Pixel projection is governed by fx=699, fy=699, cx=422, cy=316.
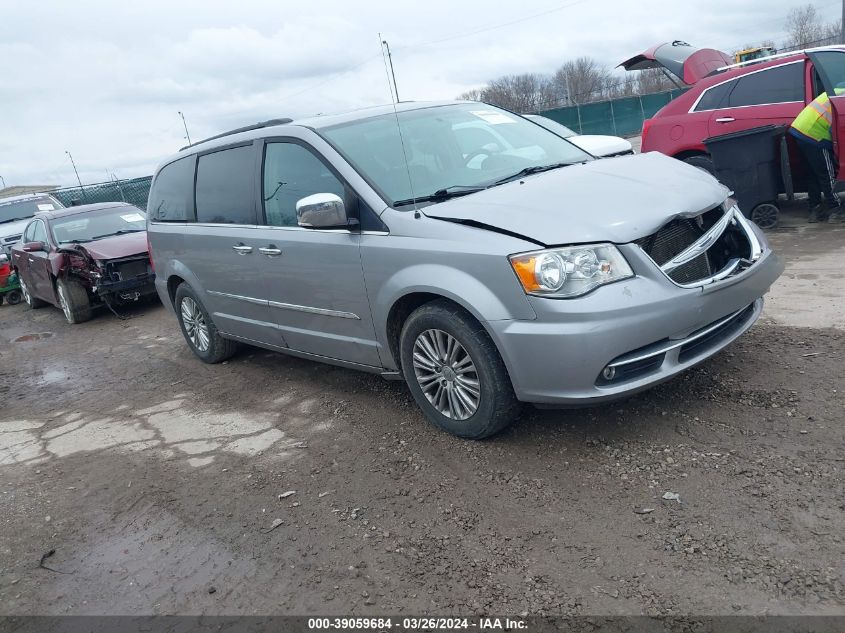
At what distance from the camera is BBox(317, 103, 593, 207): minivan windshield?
4078mm

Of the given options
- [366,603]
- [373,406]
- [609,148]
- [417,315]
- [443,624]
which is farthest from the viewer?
[609,148]

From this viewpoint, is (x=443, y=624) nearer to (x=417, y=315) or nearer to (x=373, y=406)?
(x=417, y=315)

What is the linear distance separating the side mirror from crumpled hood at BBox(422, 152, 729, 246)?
51 centimetres

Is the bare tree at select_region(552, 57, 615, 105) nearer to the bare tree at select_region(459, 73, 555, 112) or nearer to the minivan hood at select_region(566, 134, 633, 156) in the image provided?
the bare tree at select_region(459, 73, 555, 112)

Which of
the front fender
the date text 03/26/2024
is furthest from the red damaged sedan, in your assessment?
the date text 03/26/2024

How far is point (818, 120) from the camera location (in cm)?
729

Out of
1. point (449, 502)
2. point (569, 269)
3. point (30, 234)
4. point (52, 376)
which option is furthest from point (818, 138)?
point (30, 234)

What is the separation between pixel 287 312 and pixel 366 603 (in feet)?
8.21

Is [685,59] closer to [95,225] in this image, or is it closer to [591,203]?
[591,203]

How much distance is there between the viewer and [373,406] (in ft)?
15.3

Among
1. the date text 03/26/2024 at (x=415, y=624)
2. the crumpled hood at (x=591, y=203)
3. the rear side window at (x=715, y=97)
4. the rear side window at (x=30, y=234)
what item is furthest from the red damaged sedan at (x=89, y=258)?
the date text 03/26/2024 at (x=415, y=624)

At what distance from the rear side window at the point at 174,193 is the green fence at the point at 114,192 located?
843 inches

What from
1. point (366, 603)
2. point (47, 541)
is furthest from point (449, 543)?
point (47, 541)

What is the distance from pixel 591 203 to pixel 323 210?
4.79 feet
